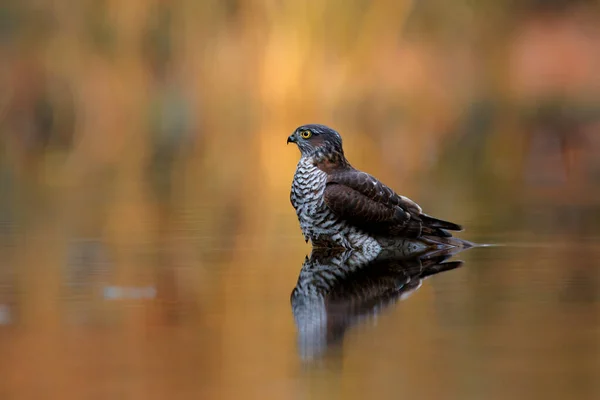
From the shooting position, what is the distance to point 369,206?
735 centimetres

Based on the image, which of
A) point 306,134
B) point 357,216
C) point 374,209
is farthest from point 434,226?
point 306,134

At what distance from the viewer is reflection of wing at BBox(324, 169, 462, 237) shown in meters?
7.29

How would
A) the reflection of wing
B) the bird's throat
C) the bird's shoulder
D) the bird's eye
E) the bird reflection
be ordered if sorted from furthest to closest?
the bird's eye < the bird's throat < the bird's shoulder < the reflection of wing < the bird reflection

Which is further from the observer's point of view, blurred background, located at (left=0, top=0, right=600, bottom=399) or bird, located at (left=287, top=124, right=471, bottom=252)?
bird, located at (left=287, top=124, right=471, bottom=252)

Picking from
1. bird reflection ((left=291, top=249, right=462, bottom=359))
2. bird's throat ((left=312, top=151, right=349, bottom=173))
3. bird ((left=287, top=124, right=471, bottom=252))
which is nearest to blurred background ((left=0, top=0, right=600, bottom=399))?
bird reflection ((left=291, top=249, right=462, bottom=359))

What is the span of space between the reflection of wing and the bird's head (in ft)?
0.88

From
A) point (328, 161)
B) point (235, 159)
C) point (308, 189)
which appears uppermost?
point (235, 159)

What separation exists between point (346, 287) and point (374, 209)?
1609 millimetres

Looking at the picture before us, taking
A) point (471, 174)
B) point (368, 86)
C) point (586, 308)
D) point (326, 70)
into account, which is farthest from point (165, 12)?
point (586, 308)

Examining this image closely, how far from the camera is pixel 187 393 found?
3730 millimetres

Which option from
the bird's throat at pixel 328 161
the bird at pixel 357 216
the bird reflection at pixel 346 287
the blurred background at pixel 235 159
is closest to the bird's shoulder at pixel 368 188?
the bird at pixel 357 216

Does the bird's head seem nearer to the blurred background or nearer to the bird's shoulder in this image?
the bird's shoulder

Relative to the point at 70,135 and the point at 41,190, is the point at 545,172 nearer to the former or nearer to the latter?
the point at 41,190

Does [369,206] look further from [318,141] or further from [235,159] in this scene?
[235,159]
